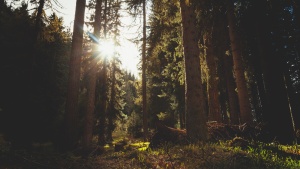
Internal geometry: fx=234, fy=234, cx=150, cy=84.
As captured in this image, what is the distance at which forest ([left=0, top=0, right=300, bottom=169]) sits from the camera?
530 cm

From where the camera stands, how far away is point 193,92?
7.27 metres

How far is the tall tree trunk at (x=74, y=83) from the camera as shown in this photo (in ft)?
28.7

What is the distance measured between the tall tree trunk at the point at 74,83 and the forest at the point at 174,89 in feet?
0.13

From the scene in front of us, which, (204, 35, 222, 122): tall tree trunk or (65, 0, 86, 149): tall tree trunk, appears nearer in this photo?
(65, 0, 86, 149): tall tree trunk

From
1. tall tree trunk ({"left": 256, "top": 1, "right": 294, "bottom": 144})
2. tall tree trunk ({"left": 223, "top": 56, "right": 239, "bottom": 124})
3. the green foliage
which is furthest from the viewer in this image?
the green foliage

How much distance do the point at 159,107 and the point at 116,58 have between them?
880cm

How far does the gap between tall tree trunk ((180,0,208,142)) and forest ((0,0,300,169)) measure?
0.03m

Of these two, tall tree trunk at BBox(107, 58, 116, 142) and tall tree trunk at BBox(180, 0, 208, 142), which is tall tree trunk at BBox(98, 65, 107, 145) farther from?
tall tree trunk at BBox(180, 0, 208, 142)

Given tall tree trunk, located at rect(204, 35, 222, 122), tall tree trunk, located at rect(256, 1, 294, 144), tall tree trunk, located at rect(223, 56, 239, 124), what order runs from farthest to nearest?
tall tree trunk, located at rect(223, 56, 239, 124) → tall tree trunk, located at rect(204, 35, 222, 122) → tall tree trunk, located at rect(256, 1, 294, 144)

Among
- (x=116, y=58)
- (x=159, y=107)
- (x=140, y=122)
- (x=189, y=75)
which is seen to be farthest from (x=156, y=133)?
(x=140, y=122)

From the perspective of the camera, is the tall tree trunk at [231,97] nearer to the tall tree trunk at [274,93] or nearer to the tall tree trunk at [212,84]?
the tall tree trunk at [212,84]

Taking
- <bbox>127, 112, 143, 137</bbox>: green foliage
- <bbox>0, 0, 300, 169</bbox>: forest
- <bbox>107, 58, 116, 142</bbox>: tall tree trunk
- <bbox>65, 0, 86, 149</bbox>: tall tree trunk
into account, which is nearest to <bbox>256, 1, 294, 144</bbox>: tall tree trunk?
<bbox>0, 0, 300, 169</bbox>: forest

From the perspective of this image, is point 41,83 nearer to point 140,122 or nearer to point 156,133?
point 156,133

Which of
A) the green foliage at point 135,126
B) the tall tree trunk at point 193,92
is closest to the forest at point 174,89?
the tall tree trunk at point 193,92
